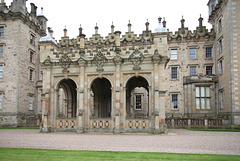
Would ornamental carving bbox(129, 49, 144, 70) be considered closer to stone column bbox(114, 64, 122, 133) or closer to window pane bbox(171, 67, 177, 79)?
stone column bbox(114, 64, 122, 133)

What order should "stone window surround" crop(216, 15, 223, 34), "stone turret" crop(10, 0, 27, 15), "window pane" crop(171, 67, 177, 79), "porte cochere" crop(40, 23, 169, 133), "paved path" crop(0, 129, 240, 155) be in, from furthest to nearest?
"window pane" crop(171, 67, 177, 79), "stone turret" crop(10, 0, 27, 15), "stone window surround" crop(216, 15, 223, 34), "porte cochere" crop(40, 23, 169, 133), "paved path" crop(0, 129, 240, 155)

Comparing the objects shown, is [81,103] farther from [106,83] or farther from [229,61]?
[229,61]

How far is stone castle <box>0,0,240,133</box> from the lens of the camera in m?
18.5

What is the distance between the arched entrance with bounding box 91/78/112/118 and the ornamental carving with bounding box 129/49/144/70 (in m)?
6.39

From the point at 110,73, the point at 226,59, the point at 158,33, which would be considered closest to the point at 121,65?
the point at 110,73

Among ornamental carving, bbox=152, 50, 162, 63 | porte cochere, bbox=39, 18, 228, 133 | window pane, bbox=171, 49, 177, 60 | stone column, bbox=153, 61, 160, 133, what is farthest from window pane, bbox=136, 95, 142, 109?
ornamental carving, bbox=152, 50, 162, 63

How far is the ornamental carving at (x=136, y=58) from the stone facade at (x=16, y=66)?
54.3 feet

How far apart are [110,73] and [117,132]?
15.5 feet

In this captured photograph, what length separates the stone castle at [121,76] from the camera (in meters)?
18.5

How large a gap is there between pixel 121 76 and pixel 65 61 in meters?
5.01

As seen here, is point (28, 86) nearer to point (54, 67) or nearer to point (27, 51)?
point (27, 51)

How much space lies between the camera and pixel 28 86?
3359 centimetres

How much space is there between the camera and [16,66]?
31078mm

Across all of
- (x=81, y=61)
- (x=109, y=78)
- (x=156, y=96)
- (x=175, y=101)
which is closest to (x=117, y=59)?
(x=109, y=78)
